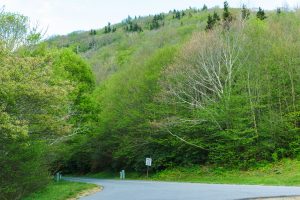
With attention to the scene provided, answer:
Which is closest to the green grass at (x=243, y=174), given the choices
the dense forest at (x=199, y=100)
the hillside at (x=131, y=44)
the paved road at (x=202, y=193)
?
the dense forest at (x=199, y=100)

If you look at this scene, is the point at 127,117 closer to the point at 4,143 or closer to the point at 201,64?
the point at 201,64

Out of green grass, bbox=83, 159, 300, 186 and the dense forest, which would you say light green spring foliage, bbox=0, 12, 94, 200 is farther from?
green grass, bbox=83, 159, 300, 186

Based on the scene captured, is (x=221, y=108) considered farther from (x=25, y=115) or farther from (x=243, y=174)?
(x=25, y=115)

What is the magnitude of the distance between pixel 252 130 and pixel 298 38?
1049 centimetres

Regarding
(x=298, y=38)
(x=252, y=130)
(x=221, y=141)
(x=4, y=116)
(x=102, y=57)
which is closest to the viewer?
(x=4, y=116)

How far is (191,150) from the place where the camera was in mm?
39156

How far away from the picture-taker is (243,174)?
3212 cm

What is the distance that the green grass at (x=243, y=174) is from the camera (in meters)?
26.3

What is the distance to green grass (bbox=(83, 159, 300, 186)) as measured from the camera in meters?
26.3

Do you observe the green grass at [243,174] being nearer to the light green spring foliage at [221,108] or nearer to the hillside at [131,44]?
the light green spring foliage at [221,108]

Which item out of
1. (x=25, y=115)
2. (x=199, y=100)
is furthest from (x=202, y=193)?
(x=199, y=100)

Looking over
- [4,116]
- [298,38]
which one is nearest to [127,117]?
[298,38]

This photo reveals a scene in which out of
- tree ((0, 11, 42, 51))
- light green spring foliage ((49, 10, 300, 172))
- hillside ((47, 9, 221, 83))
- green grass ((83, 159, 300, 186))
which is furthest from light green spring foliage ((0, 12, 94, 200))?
hillside ((47, 9, 221, 83))

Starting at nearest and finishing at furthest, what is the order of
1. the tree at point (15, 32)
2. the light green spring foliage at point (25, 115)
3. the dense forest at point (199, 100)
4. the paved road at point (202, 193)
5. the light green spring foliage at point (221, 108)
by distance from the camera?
the light green spring foliage at point (25, 115) < the paved road at point (202, 193) < the tree at point (15, 32) < the dense forest at point (199, 100) < the light green spring foliage at point (221, 108)
